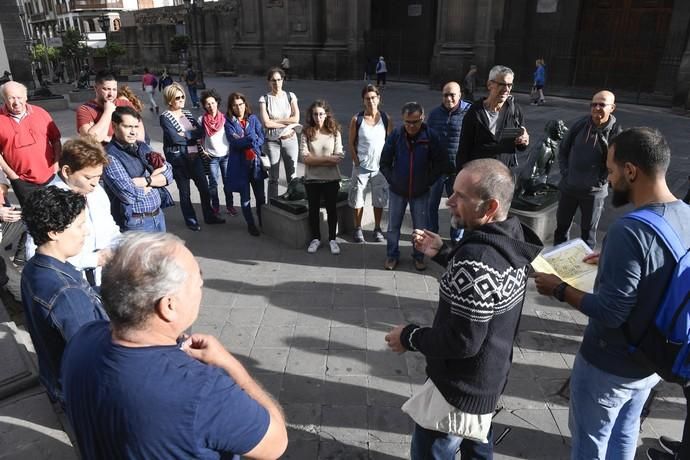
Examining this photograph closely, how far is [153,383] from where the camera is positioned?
131cm

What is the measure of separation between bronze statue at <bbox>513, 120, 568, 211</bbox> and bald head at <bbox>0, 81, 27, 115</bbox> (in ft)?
18.6

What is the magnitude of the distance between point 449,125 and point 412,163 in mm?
775

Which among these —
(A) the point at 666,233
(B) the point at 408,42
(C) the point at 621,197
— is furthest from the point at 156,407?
(B) the point at 408,42

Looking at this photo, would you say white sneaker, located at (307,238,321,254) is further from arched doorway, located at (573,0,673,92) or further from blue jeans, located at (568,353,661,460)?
arched doorway, located at (573,0,673,92)

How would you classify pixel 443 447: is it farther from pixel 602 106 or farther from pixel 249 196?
pixel 249 196

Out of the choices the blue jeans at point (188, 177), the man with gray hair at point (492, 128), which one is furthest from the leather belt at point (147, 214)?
the man with gray hair at point (492, 128)

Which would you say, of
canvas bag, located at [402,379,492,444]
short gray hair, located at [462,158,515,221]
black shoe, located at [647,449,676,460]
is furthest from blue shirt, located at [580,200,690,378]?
black shoe, located at [647,449,676,460]

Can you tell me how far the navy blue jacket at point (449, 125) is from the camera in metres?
5.42

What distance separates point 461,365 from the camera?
2086 millimetres

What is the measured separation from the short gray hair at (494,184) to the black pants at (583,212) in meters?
3.28

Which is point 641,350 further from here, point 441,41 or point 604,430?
point 441,41

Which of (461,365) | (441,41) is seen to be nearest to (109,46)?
(441,41)

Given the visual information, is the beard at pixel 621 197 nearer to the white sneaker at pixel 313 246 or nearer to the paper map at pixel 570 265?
the paper map at pixel 570 265

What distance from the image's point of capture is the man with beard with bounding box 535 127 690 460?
2.00m
